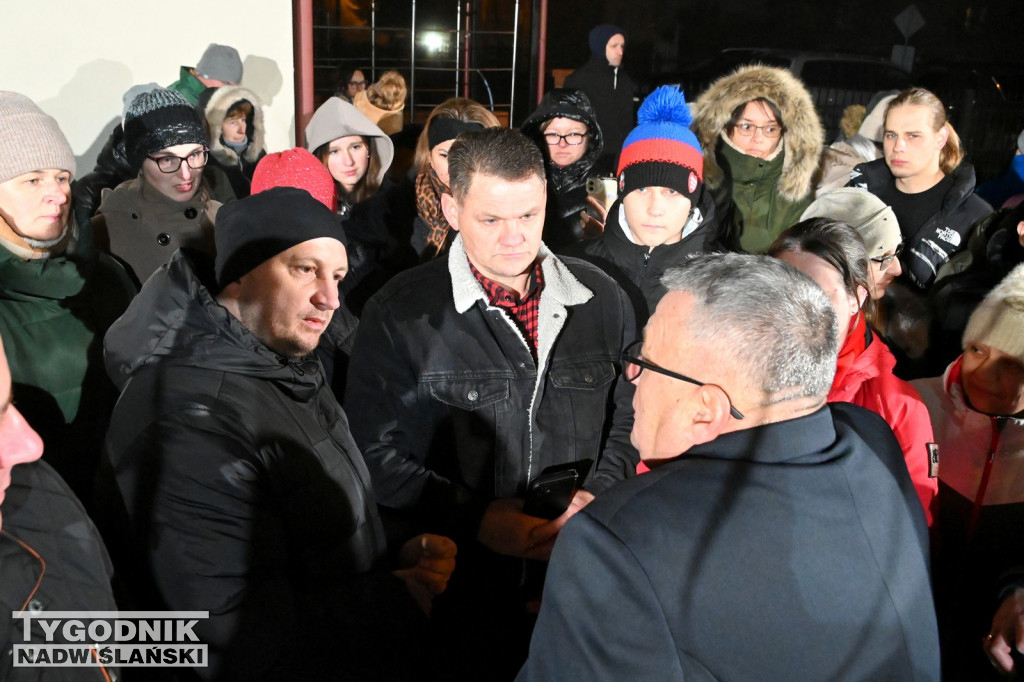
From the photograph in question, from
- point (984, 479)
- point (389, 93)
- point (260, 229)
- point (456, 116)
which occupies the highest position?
point (389, 93)

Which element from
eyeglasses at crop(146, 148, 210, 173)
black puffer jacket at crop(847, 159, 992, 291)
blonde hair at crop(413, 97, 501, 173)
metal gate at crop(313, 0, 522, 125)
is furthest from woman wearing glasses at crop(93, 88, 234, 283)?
metal gate at crop(313, 0, 522, 125)

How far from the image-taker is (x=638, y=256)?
3.18m

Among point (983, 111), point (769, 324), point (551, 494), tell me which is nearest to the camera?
point (769, 324)

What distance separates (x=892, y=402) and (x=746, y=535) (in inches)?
46.3

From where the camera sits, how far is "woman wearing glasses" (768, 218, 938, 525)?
7.36ft

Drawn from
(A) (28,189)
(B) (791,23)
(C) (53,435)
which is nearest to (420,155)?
(A) (28,189)

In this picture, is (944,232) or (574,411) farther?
(944,232)

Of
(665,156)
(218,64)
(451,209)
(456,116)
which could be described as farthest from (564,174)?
(218,64)

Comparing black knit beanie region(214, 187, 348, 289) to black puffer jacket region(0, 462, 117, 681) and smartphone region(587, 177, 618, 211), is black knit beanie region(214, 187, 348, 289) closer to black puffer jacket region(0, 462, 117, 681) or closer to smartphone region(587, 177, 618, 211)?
black puffer jacket region(0, 462, 117, 681)

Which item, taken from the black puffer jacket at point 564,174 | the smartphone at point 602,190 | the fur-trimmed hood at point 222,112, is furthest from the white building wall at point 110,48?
the smartphone at point 602,190

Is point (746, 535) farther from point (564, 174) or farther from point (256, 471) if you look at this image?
point (564, 174)

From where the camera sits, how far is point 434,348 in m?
2.31

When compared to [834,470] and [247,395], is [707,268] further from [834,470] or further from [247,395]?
[247,395]

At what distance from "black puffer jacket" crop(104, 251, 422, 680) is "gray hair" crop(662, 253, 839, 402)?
891 mm
